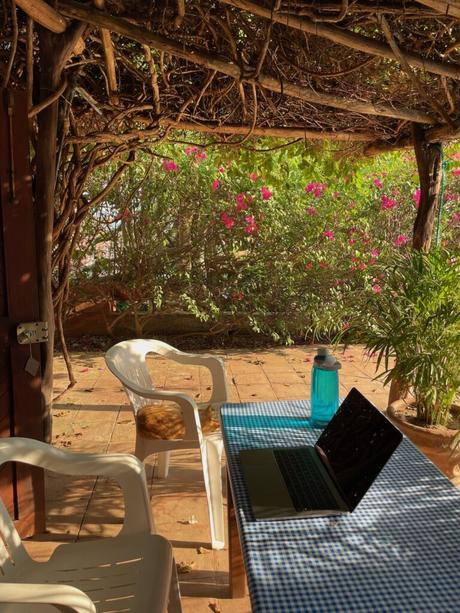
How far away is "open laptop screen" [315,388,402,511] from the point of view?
4.33 ft

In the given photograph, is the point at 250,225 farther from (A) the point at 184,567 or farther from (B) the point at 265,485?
(B) the point at 265,485

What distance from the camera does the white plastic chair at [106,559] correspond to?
4.73 ft

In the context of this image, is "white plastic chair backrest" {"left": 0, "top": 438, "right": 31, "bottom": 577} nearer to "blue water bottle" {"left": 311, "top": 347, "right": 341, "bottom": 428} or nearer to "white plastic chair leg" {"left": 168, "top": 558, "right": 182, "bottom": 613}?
"white plastic chair leg" {"left": 168, "top": 558, "right": 182, "bottom": 613}

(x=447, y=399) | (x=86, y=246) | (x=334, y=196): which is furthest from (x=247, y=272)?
(x=447, y=399)

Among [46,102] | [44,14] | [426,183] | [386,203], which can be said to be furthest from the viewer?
[386,203]

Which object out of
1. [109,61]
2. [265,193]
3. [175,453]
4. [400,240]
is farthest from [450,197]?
[109,61]

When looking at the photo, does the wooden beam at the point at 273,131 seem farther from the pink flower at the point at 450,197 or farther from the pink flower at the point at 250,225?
the pink flower at the point at 450,197

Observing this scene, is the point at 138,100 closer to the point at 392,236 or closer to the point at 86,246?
the point at 86,246

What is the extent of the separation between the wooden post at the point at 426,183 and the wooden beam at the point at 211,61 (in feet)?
0.80

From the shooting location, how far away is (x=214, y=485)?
2484mm

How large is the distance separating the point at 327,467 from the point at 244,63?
76.0 inches

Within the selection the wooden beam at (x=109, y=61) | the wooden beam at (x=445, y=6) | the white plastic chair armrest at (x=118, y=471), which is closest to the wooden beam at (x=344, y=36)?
the wooden beam at (x=445, y=6)

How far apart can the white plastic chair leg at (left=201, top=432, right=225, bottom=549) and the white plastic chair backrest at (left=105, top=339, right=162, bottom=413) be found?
0.43 metres

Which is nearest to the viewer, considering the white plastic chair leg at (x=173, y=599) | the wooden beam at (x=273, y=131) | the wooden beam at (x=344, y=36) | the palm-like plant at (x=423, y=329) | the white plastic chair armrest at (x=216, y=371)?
the white plastic chair leg at (x=173, y=599)
